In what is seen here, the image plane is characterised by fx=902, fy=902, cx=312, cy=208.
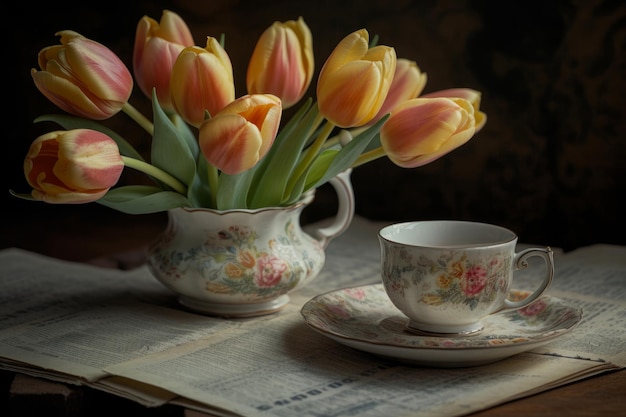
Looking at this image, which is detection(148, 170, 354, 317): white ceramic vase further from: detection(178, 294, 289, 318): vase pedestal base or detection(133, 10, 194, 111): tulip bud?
detection(133, 10, 194, 111): tulip bud

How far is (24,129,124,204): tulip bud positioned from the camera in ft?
2.17

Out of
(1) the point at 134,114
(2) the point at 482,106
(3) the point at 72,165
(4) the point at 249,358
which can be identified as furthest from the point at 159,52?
(2) the point at 482,106

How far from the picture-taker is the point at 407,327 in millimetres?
733

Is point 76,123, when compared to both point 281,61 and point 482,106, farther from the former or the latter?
point 482,106

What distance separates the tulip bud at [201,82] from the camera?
0.72 m

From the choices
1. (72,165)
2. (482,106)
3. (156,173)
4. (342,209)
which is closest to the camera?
(72,165)

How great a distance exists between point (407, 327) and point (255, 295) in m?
0.14

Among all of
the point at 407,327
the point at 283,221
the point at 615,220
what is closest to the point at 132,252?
the point at 283,221

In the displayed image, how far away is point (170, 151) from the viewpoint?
2.50 feet

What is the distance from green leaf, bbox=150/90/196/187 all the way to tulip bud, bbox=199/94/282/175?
0.19ft

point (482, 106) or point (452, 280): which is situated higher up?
point (482, 106)

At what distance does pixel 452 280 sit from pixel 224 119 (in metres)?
0.21

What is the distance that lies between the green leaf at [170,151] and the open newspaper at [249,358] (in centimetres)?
13

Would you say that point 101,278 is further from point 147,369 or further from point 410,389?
point 410,389
